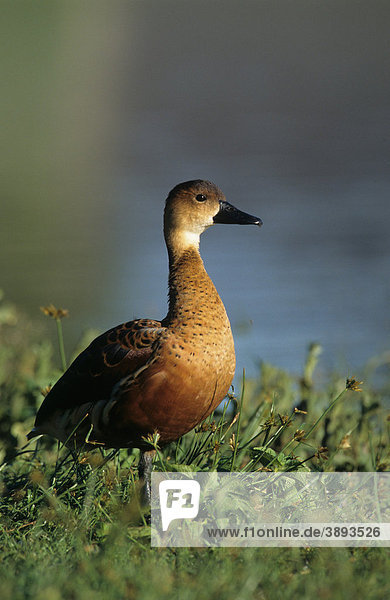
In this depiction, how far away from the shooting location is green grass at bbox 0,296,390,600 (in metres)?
2.77

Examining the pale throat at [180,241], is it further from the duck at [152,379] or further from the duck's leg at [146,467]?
the duck's leg at [146,467]

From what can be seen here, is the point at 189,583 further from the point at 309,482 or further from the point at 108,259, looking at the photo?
the point at 108,259

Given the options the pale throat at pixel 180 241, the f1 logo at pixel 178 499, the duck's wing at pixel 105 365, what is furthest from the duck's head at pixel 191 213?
the f1 logo at pixel 178 499

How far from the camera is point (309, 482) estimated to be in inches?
146

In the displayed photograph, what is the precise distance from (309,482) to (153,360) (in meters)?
0.86

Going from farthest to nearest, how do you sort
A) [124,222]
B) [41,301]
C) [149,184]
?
[149,184], [124,222], [41,301]

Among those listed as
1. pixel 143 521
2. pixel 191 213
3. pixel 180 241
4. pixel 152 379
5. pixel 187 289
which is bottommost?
pixel 143 521

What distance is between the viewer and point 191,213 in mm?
4324

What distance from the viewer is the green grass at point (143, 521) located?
9.10 feet

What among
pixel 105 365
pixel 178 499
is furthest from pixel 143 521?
pixel 105 365

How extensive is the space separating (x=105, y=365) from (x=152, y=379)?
0.30 m

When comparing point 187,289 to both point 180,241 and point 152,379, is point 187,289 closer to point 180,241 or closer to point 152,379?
point 180,241

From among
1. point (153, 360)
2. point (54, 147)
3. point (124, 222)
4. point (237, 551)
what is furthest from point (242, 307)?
point (54, 147)

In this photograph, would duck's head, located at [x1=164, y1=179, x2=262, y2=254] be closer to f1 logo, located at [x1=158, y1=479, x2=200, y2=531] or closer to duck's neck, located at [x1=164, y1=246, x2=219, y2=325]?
duck's neck, located at [x1=164, y1=246, x2=219, y2=325]
